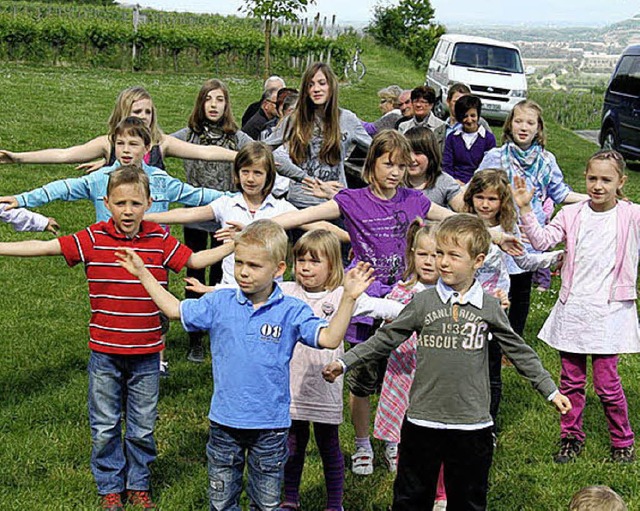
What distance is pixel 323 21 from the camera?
38031 millimetres

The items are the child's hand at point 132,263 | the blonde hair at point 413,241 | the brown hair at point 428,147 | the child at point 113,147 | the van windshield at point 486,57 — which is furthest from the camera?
the van windshield at point 486,57

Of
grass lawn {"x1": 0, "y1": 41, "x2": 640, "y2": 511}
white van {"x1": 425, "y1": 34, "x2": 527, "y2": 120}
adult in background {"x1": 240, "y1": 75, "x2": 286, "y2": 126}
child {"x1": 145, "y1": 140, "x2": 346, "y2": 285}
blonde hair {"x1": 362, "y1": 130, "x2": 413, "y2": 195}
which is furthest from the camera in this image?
white van {"x1": 425, "y1": 34, "x2": 527, "y2": 120}

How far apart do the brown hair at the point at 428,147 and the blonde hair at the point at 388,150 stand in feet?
2.99

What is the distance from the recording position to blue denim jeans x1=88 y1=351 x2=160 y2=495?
503 centimetres

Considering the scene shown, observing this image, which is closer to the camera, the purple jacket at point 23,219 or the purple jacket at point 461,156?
the purple jacket at point 23,219

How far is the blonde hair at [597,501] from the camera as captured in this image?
372 centimetres

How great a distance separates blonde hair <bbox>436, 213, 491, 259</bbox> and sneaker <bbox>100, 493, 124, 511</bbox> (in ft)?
7.61

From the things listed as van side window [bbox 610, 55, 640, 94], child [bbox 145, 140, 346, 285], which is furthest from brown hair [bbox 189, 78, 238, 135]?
van side window [bbox 610, 55, 640, 94]

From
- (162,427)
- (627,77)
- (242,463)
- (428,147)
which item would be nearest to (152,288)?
(242,463)

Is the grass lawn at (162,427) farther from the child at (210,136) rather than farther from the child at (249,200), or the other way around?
the child at (249,200)

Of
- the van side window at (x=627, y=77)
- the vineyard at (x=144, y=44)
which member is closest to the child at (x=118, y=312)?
the van side window at (x=627, y=77)

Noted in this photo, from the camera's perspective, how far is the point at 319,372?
5113 mm

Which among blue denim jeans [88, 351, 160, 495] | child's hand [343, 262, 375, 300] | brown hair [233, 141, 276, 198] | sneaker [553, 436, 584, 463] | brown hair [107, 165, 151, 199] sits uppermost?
brown hair [107, 165, 151, 199]

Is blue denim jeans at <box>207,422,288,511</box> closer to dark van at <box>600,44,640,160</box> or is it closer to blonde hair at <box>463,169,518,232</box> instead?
blonde hair at <box>463,169,518,232</box>
